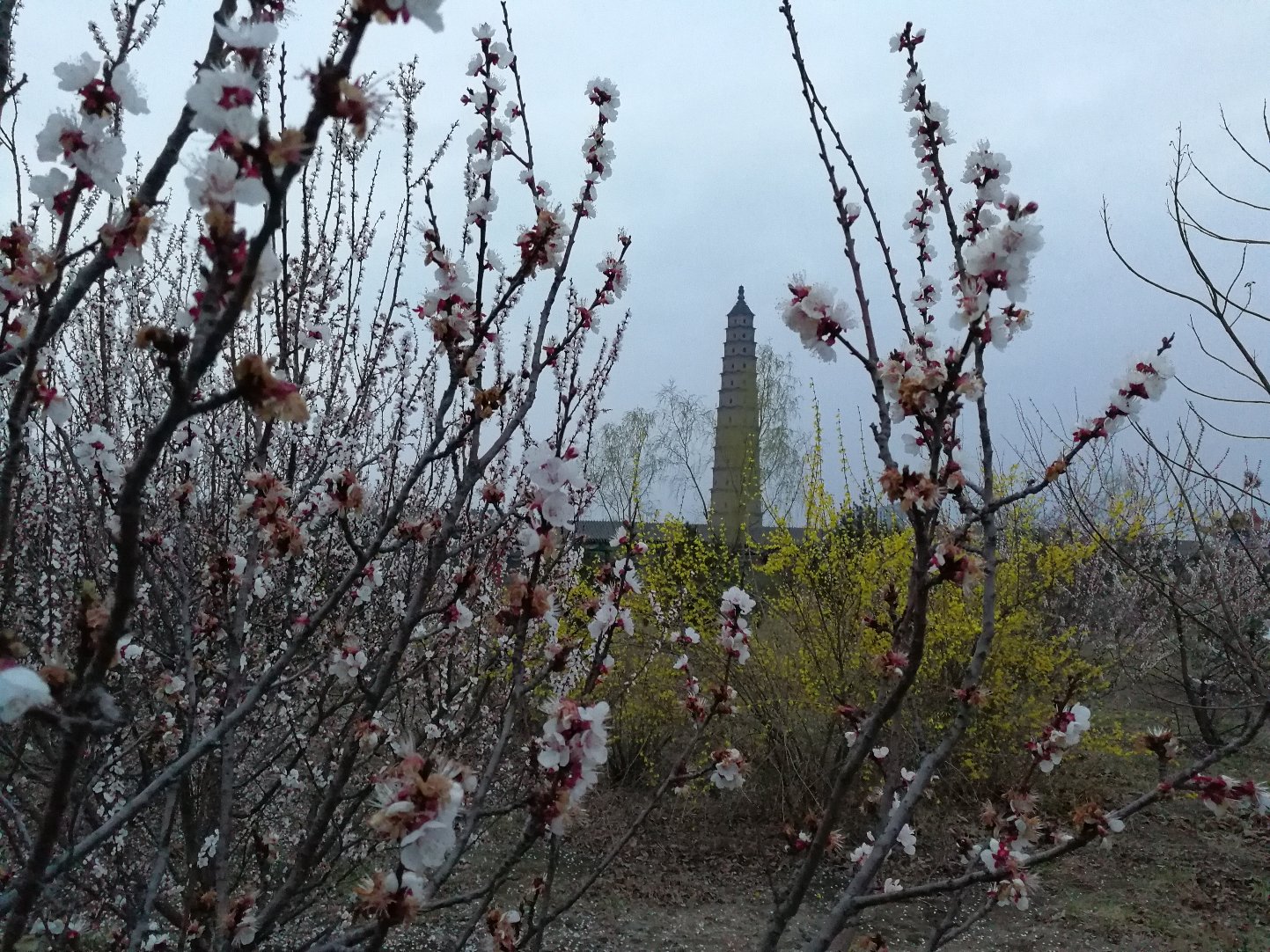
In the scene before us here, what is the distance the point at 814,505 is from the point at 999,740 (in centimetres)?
→ 245

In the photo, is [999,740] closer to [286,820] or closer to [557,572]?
[557,572]

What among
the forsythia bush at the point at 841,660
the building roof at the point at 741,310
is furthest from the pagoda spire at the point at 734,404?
the forsythia bush at the point at 841,660

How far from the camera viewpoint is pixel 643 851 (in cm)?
645

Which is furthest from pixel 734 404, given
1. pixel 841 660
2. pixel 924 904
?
pixel 924 904

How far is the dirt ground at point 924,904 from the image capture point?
5.04m

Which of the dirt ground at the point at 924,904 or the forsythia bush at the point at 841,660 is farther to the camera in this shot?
the forsythia bush at the point at 841,660

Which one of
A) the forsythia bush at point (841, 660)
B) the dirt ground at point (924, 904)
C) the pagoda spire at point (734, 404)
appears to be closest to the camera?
the dirt ground at point (924, 904)

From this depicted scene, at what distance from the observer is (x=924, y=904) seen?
5.66 m

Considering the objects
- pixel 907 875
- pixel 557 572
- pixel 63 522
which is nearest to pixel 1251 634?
pixel 907 875

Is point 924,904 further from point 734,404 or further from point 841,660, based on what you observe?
point 734,404

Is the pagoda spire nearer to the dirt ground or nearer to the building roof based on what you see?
the building roof

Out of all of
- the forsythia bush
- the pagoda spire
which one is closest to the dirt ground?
the forsythia bush

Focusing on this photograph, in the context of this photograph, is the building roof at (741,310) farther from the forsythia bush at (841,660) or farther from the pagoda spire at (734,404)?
the forsythia bush at (841,660)

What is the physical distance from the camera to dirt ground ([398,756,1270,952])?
5.04 m
